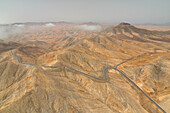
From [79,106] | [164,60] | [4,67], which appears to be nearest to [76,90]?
[79,106]

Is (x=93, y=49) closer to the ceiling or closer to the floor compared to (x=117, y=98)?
closer to the ceiling

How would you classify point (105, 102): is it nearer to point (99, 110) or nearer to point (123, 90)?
point (99, 110)

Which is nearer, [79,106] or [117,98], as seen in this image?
[79,106]

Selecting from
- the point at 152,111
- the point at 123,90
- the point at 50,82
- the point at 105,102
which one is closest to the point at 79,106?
the point at 105,102

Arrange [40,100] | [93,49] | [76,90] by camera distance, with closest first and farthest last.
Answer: [40,100] → [76,90] → [93,49]

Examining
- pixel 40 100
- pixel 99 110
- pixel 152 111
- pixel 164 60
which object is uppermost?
pixel 164 60

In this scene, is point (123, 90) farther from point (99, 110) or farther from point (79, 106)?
point (79, 106)

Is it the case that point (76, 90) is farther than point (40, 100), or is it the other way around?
point (76, 90)

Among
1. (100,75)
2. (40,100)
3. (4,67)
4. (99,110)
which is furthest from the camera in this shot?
(100,75)

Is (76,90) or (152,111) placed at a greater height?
(76,90)
